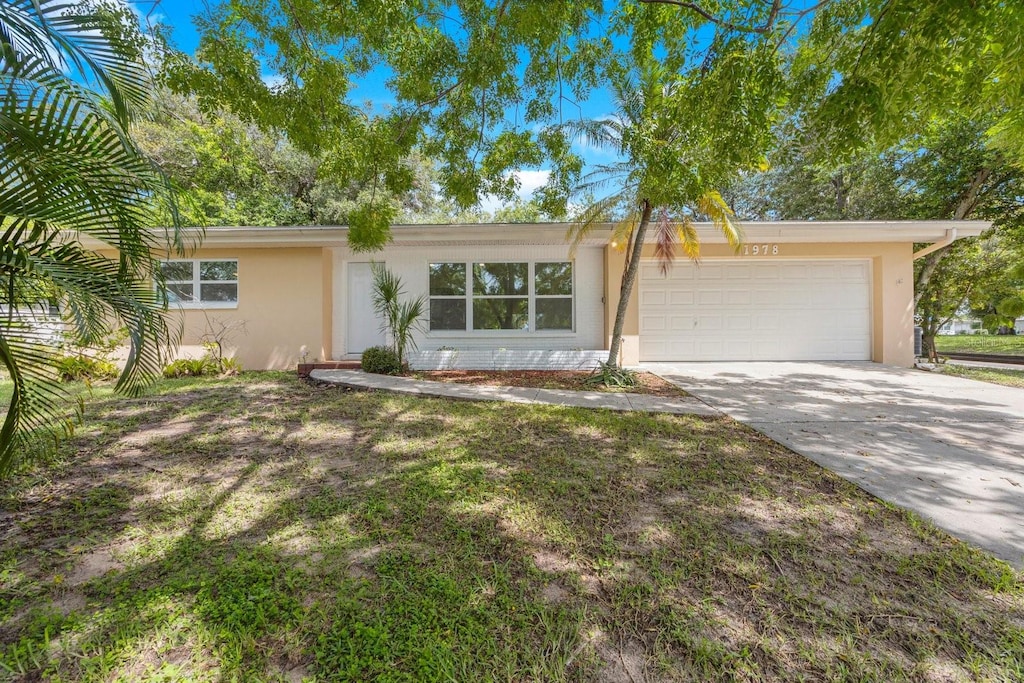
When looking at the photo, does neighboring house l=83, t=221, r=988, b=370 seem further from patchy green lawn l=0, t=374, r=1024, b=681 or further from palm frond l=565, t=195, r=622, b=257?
patchy green lawn l=0, t=374, r=1024, b=681

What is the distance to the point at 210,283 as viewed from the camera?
894cm

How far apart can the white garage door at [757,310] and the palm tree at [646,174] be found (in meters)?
1.80

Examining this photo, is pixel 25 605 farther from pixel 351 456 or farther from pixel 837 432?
pixel 837 432

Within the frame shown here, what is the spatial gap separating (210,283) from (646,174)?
9.19 metres

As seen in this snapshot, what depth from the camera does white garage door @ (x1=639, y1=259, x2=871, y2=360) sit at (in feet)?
30.1

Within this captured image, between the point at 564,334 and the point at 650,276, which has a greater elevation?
the point at 650,276

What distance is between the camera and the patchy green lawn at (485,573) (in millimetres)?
1474

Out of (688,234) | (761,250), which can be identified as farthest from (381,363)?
(761,250)

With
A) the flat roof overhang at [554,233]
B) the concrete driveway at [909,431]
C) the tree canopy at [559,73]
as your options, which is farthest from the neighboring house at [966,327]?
the tree canopy at [559,73]

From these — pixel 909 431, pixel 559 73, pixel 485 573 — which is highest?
pixel 559 73

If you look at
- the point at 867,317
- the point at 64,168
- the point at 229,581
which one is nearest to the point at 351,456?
the point at 229,581

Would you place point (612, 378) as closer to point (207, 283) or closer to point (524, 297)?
point (524, 297)

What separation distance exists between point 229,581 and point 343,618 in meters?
0.66

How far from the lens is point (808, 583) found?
1872mm
